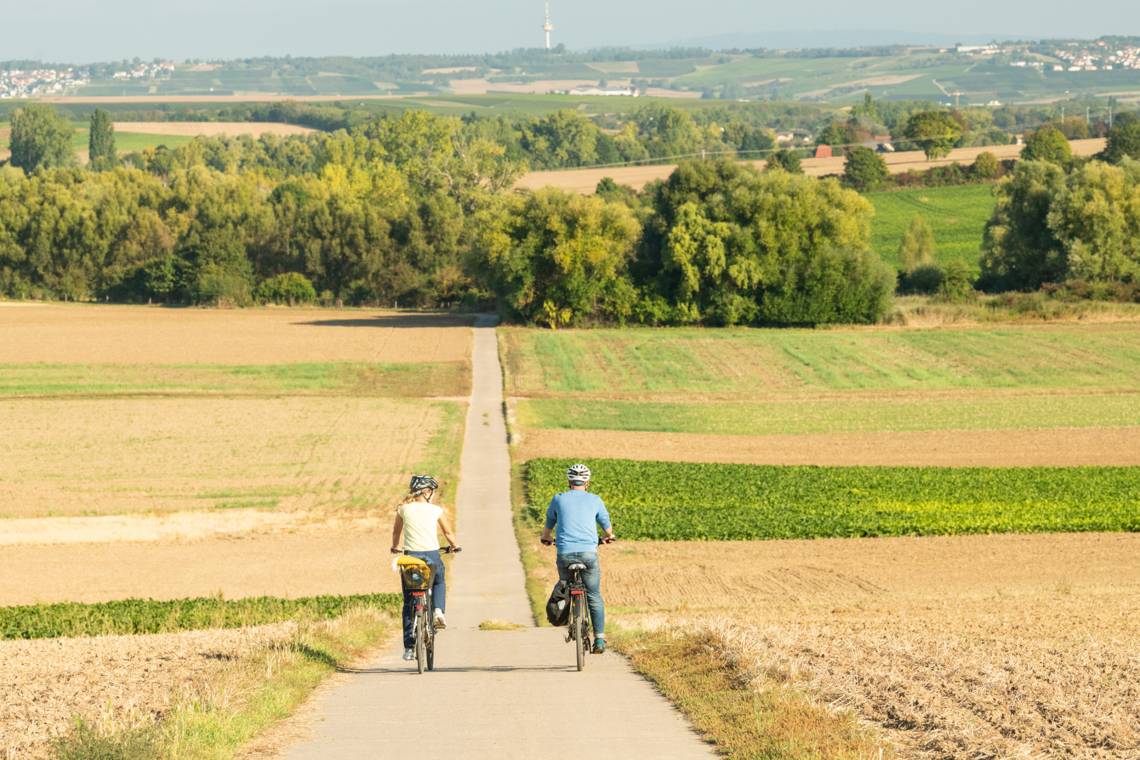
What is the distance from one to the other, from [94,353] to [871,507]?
47205 mm

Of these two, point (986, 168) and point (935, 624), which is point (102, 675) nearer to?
point (935, 624)

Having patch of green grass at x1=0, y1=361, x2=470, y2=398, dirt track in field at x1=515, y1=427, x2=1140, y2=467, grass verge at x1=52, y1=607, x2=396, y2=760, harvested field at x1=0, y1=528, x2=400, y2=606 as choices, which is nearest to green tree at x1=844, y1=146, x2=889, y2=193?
patch of green grass at x1=0, y1=361, x2=470, y2=398

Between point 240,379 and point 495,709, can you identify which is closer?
point 495,709

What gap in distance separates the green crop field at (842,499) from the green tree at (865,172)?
92.2m

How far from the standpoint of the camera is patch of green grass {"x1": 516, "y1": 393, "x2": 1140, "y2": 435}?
53.7m

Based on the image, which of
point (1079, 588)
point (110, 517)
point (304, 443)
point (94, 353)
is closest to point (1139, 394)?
point (304, 443)

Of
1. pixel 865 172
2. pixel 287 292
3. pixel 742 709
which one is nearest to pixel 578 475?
pixel 742 709

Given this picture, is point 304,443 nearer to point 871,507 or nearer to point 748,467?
point 748,467

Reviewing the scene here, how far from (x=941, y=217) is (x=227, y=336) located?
61002 millimetres

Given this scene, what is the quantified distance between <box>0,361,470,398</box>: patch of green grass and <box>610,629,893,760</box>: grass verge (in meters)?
46.1

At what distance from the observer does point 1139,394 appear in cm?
6044

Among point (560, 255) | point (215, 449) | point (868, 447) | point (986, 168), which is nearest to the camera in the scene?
point (215, 449)

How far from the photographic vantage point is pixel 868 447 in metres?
49.3

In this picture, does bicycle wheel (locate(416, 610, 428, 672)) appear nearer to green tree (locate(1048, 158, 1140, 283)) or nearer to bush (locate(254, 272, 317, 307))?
green tree (locate(1048, 158, 1140, 283))
